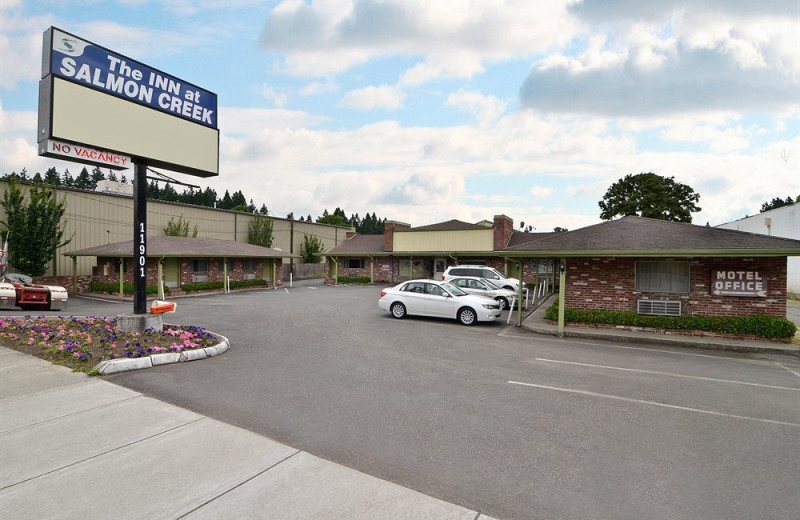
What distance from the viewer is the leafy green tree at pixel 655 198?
166 ft

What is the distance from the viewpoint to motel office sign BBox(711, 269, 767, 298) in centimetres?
1269

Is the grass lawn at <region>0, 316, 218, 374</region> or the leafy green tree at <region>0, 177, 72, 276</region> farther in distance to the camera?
the leafy green tree at <region>0, 177, 72, 276</region>

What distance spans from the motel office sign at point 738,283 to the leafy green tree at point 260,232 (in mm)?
40871

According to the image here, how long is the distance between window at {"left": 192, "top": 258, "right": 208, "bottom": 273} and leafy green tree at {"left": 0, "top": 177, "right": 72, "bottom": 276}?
7795 millimetres

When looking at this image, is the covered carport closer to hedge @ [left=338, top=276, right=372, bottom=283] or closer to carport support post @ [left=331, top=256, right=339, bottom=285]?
carport support post @ [left=331, top=256, right=339, bottom=285]

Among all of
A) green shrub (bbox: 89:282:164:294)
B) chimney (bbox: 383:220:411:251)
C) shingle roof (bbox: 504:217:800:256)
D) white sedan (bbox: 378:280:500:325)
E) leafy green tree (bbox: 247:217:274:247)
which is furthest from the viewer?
leafy green tree (bbox: 247:217:274:247)

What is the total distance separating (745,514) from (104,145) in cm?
1275

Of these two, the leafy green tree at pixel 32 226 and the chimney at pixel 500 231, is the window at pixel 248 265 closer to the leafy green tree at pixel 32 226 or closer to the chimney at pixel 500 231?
the leafy green tree at pixel 32 226

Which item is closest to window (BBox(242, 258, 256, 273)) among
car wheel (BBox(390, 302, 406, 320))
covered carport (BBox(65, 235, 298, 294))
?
covered carport (BBox(65, 235, 298, 294))

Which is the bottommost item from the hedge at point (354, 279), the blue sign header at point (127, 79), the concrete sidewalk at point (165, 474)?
the concrete sidewalk at point (165, 474)

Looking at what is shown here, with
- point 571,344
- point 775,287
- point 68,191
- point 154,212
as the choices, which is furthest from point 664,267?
point 154,212

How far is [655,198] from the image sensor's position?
50875 millimetres

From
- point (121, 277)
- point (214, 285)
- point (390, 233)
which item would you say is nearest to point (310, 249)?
point (390, 233)

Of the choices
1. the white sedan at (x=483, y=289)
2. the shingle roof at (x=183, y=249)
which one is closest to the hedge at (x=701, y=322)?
the white sedan at (x=483, y=289)
